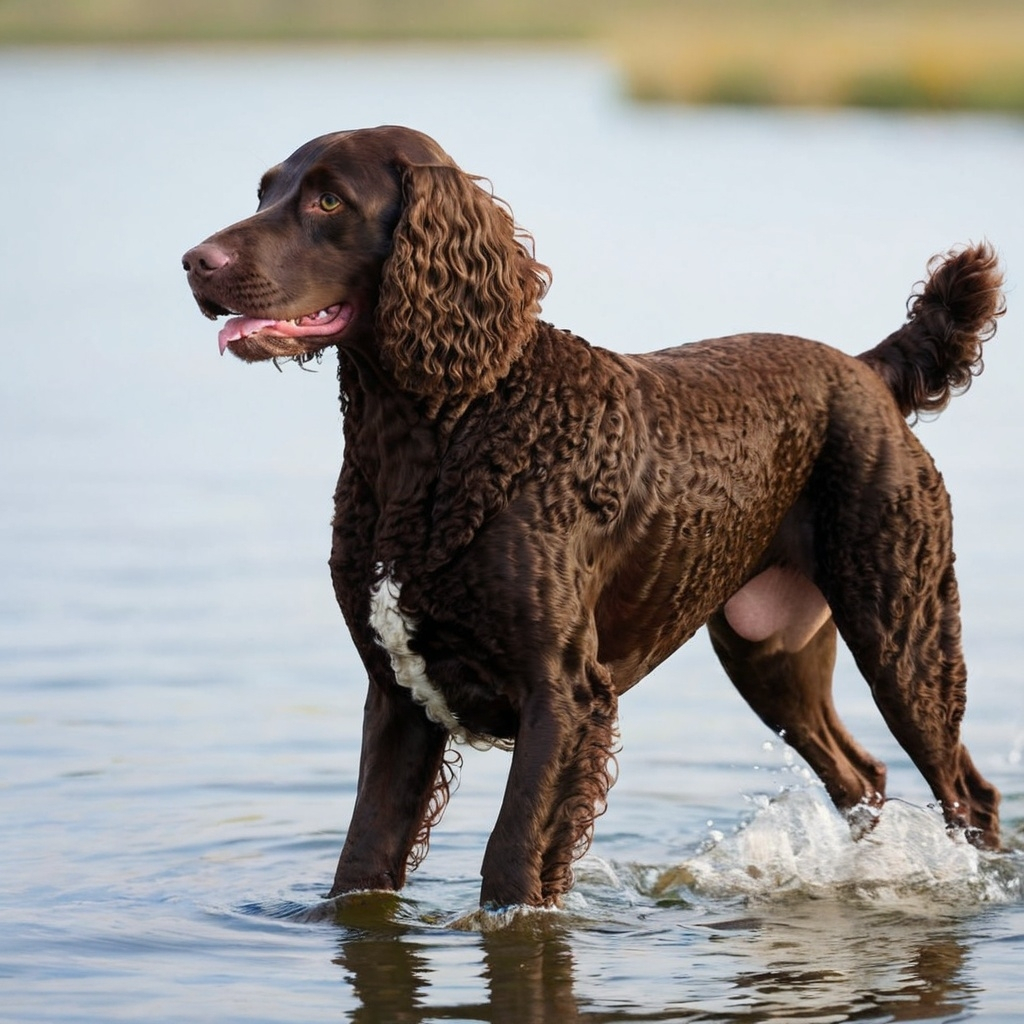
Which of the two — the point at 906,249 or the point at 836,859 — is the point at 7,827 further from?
the point at 906,249

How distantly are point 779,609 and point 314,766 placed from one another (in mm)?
1944

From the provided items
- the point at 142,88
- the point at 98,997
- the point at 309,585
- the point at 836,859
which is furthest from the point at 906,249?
the point at 142,88

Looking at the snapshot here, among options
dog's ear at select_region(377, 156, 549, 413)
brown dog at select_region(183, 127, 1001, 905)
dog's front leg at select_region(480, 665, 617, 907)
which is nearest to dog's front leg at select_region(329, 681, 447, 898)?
brown dog at select_region(183, 127, 1001, 905)

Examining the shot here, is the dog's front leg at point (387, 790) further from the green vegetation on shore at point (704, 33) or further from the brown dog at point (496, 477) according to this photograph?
the green vegetation on shore at point (704, 33)

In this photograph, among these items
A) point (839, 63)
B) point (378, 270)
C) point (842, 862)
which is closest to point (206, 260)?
point (378, 270)

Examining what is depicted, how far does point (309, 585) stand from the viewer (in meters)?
10.9

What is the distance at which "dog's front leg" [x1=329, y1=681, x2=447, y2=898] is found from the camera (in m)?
6.20

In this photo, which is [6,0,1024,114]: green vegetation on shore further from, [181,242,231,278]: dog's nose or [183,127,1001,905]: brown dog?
[181,242,231,278]: dog's nose

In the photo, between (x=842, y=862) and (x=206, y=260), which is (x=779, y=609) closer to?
(x=842, y=862)

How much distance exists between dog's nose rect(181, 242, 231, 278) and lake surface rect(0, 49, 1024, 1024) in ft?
5.40

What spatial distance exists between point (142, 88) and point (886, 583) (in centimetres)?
4800

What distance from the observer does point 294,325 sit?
5711 mm

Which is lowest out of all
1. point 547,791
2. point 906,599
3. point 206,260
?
point 547,791

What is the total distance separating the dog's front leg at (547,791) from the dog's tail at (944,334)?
1678 millimetres
